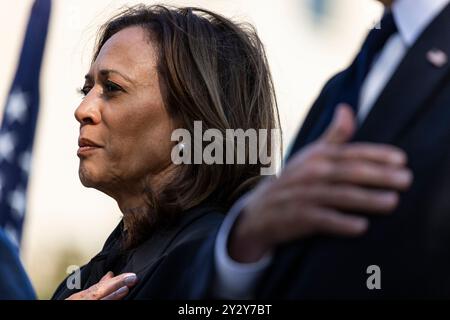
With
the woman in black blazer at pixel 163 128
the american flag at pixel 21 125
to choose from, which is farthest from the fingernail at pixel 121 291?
the american flag at pixel 21 125

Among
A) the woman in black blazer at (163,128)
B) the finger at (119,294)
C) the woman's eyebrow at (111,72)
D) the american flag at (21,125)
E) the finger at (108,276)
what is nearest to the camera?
the finger at (119,294)

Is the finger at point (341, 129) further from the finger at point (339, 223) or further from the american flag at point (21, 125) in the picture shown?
the american flag at point (21, 125)

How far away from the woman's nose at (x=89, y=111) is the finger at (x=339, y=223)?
1457 mm

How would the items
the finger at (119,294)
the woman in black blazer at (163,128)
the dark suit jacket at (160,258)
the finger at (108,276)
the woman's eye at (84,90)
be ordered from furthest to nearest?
the woman's eye at (84,90) → the woman in black blazer at (163,128) → the finger at (108,276) → the finger at (119,294) → the dark suit jacket at (160,258)

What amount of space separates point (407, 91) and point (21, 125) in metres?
4.04

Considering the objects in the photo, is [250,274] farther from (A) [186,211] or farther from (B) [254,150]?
(B) [254,150]

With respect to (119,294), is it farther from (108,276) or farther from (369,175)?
(369,175)

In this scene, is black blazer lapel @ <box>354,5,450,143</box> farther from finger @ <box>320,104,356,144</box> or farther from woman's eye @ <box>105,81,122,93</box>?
woman's eye @ <box>105,81,122,93</box>

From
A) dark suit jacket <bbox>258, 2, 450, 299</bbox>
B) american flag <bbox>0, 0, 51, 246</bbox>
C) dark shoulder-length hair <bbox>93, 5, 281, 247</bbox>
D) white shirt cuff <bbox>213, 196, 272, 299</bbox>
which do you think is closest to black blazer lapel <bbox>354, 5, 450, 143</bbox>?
dark suit jacket <bbox>258, 2, 450, 299</bbox>

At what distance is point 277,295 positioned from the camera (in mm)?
1363

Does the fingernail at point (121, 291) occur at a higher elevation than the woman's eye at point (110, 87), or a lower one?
lower

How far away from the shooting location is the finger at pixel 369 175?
124cm

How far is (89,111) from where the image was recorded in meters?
2.63

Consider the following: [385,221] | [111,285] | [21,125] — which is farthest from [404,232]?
[21,125]
